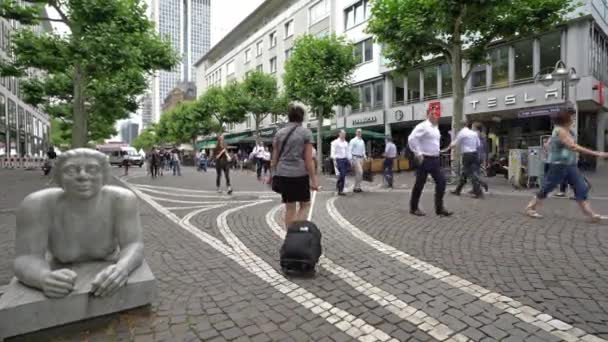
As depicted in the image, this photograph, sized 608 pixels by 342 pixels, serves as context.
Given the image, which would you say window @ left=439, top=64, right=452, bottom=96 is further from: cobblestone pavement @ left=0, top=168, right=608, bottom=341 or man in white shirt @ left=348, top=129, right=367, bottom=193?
cobblestone pavement @ left=0, top=168, right=608, bottom=341

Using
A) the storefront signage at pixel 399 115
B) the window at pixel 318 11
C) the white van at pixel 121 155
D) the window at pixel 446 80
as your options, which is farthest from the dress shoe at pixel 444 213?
the white van at pixel 121 155

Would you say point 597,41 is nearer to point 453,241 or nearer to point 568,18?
point 568,18

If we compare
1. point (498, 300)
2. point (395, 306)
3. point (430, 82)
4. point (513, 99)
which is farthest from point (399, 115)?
point (395, 306)

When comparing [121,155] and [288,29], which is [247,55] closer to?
[288,29]

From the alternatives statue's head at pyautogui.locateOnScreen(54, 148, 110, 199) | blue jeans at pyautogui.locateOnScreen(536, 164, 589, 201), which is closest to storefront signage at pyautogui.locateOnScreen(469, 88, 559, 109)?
blue jeans at pyautogui.locateOnScreen(536, 164, 589, 201)

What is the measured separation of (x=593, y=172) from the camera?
59.9ft

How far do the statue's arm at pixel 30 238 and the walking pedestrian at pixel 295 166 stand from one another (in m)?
2.40

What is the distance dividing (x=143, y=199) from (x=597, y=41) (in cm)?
2226

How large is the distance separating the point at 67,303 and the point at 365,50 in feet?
100.0

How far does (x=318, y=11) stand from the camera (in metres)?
37.3

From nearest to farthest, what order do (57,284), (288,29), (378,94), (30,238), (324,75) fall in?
(57,284) → (30,238) → (324,75) → (378,94) → (288,29)

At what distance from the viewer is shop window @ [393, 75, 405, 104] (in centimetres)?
2809

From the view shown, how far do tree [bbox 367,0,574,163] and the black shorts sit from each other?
10.7 meters

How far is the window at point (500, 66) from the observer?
2147cm
